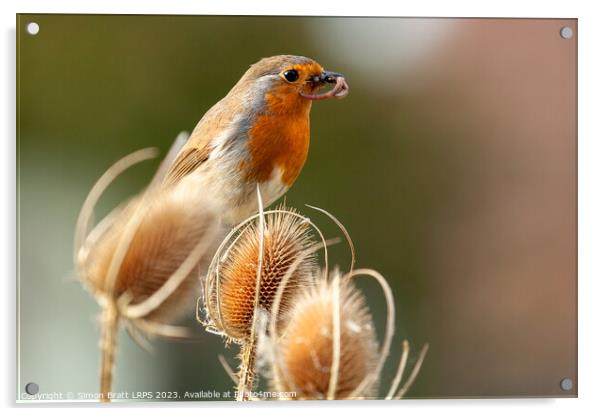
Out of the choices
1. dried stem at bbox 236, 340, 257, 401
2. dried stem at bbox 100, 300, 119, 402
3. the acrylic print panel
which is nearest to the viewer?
dried stem at bbox 100, 300, 119, 402

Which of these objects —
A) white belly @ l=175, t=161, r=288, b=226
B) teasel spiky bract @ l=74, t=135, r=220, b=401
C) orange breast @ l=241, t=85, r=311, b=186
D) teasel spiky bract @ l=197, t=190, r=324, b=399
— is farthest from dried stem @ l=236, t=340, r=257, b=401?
orange breast @ l=241, t=85, r=311, b=186

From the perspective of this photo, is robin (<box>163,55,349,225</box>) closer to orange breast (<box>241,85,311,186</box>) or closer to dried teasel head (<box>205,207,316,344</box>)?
orange breast (<box>241,85,311,186</box>)

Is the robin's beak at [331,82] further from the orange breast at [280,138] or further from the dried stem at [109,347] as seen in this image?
the dried stem at [109,347]

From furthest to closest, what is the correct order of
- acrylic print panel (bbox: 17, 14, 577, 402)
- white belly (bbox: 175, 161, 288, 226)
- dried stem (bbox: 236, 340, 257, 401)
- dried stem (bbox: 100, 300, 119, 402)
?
acrylic print panel (bbox: 17, 14, 577, 402) < white belly (bbox: 175, 161, 288, 226) < dried stem (bbox: 236, 340, 257, 401) < dried stem (bbox: 100, 300, 119, 402)

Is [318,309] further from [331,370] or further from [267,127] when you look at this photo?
[267,127]

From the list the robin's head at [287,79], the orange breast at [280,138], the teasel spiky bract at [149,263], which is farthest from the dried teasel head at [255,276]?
the robin's head at [287,79]

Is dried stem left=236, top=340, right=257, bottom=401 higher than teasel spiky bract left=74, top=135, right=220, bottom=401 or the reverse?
the reverse

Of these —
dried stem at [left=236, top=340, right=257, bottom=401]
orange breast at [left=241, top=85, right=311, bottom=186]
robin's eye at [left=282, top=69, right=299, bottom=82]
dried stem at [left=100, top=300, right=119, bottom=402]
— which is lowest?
dried stem at [left=236, top=340, right=257, bottom=401]

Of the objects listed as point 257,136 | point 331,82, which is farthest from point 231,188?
point 331,82
